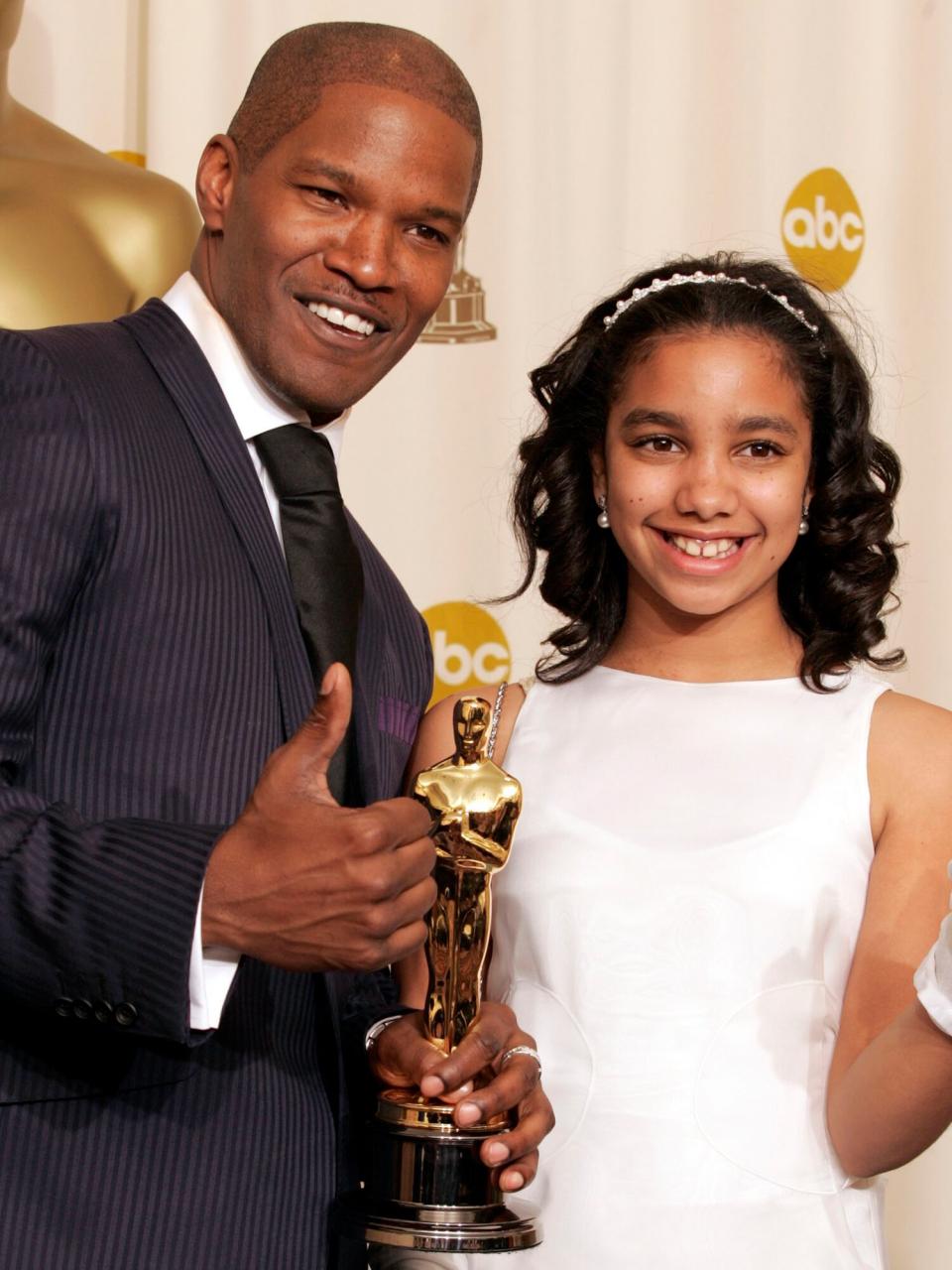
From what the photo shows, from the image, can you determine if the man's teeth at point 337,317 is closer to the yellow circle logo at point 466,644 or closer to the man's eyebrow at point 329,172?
the man's eyebrow at point 329,172

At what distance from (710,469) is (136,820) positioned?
647mm

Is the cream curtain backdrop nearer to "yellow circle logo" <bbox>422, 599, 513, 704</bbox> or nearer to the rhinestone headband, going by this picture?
"yellow circle logo" <bbox>422, 599, 513, 704</bbox>

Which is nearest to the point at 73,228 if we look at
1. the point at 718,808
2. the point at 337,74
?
the point at 337,74

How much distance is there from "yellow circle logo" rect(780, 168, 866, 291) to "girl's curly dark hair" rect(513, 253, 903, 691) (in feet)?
2.85

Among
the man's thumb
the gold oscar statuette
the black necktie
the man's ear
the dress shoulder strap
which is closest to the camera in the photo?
the man's thumb

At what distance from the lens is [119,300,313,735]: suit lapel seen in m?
1.25

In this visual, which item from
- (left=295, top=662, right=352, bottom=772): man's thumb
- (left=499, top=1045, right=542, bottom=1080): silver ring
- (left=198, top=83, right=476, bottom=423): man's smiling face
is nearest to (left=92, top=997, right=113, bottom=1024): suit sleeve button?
(left=295, top=662, right=352, bottom=772): man's thumb

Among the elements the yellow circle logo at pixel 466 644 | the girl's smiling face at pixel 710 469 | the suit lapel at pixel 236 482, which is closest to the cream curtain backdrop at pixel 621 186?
the yellow circle logo at pixel 466 644

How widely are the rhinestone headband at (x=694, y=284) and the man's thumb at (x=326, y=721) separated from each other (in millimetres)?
781

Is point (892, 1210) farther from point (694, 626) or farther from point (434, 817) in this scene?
point (434, 817)

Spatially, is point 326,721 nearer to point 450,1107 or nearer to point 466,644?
point 450,1107

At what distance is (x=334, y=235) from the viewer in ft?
4.50

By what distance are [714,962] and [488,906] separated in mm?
303

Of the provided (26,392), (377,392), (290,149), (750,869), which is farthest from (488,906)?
(377,392)
